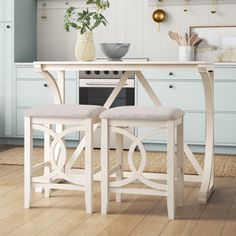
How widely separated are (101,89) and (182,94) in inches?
31.5

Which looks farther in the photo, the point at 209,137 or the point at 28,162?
the point at 209,137

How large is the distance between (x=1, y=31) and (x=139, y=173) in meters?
3.10

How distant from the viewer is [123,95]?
541 centimetres

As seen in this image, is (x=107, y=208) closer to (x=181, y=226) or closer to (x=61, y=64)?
(x=181, y=226)

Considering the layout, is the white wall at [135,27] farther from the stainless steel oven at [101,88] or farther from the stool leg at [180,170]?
the stool leg at [180,170]

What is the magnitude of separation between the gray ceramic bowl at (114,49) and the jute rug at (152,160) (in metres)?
1.08

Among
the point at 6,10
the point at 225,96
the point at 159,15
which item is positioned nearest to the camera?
the point at 225,96

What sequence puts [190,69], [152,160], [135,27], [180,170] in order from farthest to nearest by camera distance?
1. [135,27]
2. [152,160]
3. [190,69]
4. [180,170]

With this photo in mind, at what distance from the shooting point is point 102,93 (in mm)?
5461

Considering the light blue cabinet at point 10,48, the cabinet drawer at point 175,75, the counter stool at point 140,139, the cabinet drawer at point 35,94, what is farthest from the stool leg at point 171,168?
the light blue cabinet at point 10,48

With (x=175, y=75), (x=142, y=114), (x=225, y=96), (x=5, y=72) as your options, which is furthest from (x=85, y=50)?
(x=5, y=72)

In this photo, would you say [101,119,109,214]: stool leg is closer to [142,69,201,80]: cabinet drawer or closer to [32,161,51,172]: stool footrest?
[32,161,51,172]: stool footrest

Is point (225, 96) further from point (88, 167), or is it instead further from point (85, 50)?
point (88, 167)

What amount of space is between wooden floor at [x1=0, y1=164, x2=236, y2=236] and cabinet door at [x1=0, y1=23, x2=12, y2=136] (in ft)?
6.85
